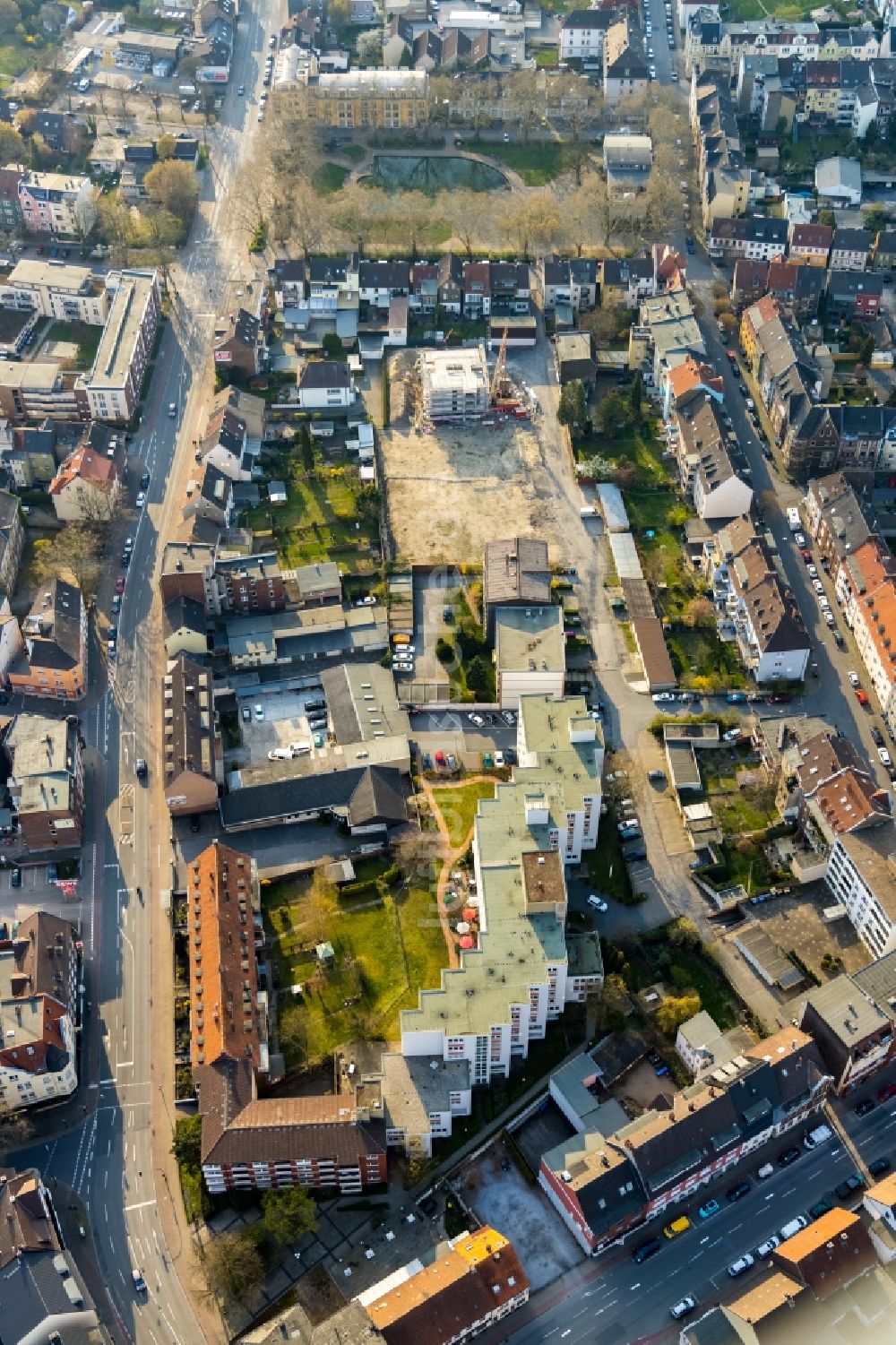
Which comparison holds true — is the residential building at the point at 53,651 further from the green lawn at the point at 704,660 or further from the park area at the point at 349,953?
the green lawn at the point at 704,660

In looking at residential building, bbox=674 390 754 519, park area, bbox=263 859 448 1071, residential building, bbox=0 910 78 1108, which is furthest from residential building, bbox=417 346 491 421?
residential building, bbox=0 910 78 1108

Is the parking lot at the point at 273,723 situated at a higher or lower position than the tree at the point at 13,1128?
higher

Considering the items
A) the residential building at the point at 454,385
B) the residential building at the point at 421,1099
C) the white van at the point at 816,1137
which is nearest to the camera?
the residential building at the point at 421,1099

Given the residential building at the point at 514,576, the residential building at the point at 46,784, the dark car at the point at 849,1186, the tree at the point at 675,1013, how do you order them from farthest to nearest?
the residential building at the point at 514,576
the residential building at the point at 46,784
the tree at the point at 675,1013
the dark car at the point at 849,1186

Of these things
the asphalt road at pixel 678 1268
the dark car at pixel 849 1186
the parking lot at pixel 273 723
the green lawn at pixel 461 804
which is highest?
the parking lot at pixel 273 723

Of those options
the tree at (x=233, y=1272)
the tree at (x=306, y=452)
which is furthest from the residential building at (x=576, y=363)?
the tree at (x=233, y=1272)

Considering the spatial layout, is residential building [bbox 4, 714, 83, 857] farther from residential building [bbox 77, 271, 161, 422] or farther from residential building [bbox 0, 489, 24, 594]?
residential building [bbox 77, 271, 161, 422]

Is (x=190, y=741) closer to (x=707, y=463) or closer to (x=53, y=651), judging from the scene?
(x=53, y=651)
